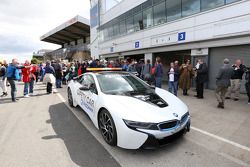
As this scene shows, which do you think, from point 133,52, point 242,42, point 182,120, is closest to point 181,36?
point 242,42

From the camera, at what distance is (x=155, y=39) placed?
536 inches

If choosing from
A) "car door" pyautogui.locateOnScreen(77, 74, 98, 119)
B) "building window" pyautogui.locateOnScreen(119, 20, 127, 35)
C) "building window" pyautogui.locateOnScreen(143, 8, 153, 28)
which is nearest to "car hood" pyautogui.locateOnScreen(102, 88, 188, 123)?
"car door" pyautogui.locateOnScreen(77, 74, 98, 119)

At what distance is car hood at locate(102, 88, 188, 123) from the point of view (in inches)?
113

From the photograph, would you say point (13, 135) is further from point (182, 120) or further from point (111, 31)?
point (111, 31)

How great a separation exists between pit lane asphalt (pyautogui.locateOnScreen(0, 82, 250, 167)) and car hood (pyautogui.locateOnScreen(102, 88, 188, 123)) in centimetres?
69

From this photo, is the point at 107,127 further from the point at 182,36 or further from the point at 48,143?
the point at 182,36

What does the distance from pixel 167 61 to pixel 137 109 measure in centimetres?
1270

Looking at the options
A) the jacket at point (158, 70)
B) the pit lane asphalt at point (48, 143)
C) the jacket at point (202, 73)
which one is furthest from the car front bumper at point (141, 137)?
the jacket at point (202, 73)

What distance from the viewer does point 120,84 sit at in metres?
4.21

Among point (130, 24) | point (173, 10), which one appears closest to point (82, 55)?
point (130, 24)

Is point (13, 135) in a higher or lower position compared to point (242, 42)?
lower

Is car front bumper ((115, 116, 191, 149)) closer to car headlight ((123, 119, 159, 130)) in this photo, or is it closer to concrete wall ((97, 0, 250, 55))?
car headlight ((123, 119, 159, 130))

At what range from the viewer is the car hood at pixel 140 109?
2873mm

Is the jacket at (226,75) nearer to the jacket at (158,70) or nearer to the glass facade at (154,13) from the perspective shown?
the jacket at (158,70)
